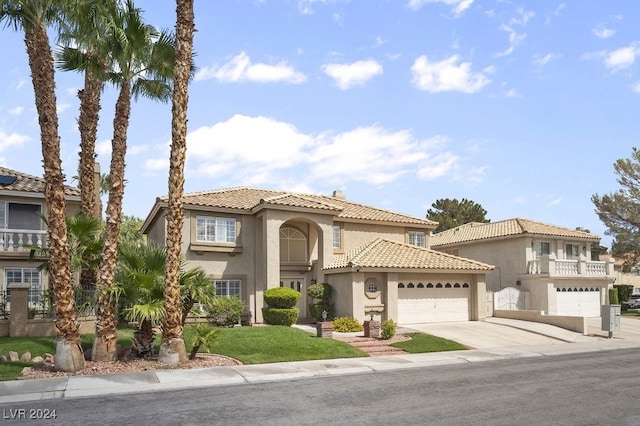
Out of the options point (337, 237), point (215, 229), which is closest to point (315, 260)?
point (337, 237)

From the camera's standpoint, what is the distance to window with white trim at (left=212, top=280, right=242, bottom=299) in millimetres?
29172

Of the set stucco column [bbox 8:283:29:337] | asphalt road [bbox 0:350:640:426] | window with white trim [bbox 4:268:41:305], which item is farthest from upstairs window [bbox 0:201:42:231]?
asphalt road [bbox 0:350:640:426]

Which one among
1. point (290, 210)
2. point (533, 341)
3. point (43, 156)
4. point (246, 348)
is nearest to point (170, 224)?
point (43, 156)

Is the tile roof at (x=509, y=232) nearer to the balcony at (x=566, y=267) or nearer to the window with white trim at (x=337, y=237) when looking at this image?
the balcony at (x=566, y=267)

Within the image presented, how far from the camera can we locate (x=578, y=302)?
3772cm

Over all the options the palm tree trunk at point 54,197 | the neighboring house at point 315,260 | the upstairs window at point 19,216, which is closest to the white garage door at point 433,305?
the neighboring house at point 315,260

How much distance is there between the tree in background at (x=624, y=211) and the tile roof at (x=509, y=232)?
7353 mm

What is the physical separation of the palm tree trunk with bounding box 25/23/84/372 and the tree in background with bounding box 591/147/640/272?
46.2m

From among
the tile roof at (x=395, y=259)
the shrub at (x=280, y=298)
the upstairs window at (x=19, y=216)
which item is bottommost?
the shrub at (x=280, y=298)

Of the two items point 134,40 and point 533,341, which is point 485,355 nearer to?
point 533,341

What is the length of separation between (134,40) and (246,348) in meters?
11.4

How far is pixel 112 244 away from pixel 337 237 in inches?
665

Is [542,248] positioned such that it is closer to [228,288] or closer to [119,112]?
[228,288]

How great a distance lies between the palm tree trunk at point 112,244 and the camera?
17484mm
